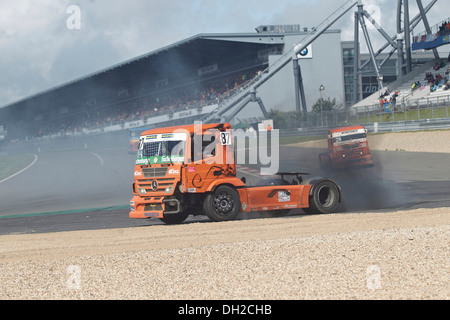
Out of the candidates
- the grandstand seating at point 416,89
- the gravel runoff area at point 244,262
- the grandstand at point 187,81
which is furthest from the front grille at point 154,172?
the grandstand seating at point 416,89

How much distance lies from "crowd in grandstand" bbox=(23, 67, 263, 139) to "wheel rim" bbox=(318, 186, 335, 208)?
1700 inches

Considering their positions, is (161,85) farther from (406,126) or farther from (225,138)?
(225,138)

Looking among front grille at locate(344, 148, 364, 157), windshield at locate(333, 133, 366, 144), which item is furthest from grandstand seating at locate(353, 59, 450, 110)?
front grille at locate(344, 148, 364, 157)

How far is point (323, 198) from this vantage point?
1349 centimetres

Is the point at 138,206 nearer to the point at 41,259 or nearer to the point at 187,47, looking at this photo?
the point at 41,259

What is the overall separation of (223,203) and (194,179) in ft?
2.87

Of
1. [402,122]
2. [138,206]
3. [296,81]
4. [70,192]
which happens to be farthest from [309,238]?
[296,81]

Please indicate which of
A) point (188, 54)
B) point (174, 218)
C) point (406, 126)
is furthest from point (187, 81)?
point (174, 218)

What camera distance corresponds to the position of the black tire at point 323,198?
13.3 metres

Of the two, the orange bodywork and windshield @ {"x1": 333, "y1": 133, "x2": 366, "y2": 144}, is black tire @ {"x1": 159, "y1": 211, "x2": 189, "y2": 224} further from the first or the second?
windshield @ {"x1": 333, "y1": 133, "x2": 366, "y2": 144}

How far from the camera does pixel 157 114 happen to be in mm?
62750

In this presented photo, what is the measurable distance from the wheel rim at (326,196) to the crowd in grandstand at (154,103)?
43.2 metres

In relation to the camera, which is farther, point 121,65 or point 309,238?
point 121,65
